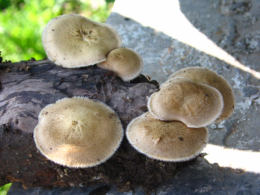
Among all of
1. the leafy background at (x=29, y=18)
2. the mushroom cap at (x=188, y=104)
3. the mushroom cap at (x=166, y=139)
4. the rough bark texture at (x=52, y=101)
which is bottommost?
the leafy background at (x=29, y=18)

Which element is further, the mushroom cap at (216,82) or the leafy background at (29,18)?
the leafy background at (29,18)

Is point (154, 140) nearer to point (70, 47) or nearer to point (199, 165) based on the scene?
point (199, 165)

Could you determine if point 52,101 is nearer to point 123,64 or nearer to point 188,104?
point 123,64

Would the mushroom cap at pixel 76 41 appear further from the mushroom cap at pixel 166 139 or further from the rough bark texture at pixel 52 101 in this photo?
the mushroom cap at pixel 166 139

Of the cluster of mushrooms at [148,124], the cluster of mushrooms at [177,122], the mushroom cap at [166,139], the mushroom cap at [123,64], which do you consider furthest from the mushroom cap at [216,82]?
the mushroom cap at [123,64]

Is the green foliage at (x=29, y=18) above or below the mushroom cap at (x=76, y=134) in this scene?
below

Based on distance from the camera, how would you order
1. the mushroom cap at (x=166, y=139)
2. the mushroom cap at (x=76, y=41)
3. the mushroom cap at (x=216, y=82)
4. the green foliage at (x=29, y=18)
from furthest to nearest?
the green foliage at (x=29, y=18) → the mushroom cap at (x=76, y=41) → the mushroom cap at (x=216, y=82) → the mushroom cap at (x=166, y=139)

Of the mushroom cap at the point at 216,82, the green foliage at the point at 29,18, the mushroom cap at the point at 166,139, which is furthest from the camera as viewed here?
the green foliage at the point at 29,18

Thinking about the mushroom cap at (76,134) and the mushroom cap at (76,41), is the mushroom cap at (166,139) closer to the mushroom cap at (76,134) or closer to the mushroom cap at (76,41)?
the mushroom cap at (76,134)
